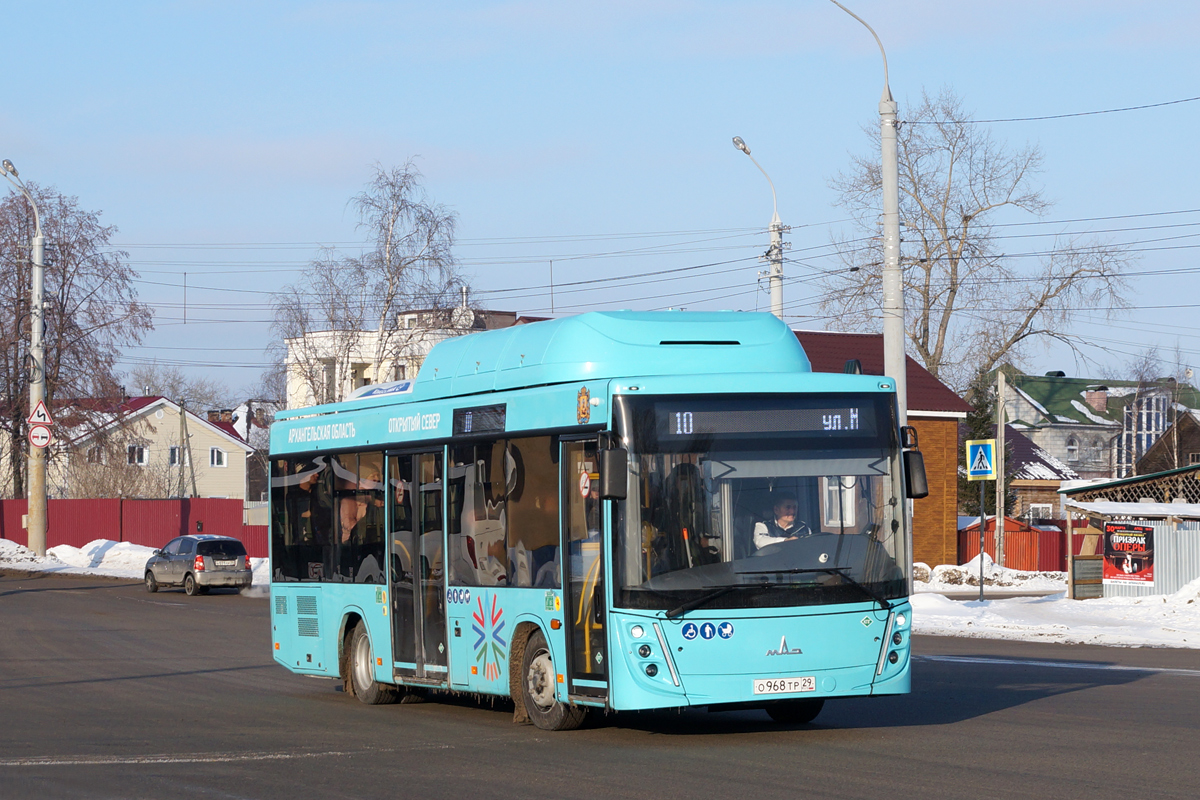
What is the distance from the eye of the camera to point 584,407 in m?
11.3

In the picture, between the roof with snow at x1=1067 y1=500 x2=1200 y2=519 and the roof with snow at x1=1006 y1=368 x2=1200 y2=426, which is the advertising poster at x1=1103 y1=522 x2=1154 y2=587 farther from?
the roof with snow at x1=1006 y1=368 x2=1200 y2=426

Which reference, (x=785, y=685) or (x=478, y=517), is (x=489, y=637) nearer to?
(x=478, y=517)

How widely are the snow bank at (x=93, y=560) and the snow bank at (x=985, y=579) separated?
715 inches

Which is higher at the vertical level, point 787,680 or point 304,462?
point 304,462

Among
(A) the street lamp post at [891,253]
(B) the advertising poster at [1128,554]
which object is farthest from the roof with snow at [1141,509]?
(A) the street lamp post at [891,253]

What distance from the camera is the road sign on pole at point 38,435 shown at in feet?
131

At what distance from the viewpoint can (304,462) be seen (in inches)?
633

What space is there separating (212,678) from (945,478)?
38107 mm

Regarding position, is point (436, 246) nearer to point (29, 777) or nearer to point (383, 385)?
point (383, 385)

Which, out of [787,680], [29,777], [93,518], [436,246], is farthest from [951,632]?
[93,518]

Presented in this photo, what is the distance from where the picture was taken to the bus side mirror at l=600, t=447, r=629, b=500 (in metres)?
10.4

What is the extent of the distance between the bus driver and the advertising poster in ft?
61.9

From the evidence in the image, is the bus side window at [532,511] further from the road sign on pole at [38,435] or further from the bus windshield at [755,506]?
the road sign on pole at [38,435]

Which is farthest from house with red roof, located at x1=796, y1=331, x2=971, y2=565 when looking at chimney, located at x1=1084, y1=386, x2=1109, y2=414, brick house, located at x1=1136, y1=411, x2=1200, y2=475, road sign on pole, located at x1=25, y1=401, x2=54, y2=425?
chimney, located at x1=1084, y1=386, x2=1109, y2=414
